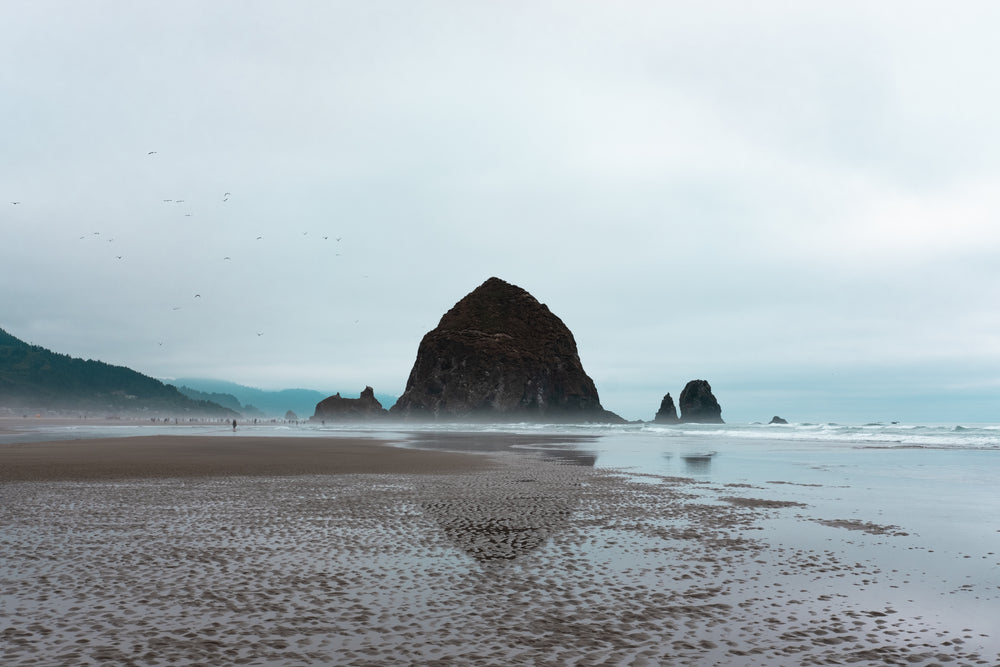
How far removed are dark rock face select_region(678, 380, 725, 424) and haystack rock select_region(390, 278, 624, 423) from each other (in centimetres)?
2433

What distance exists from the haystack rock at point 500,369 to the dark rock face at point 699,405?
24.3 metres

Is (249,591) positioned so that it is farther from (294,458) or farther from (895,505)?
(294,458)

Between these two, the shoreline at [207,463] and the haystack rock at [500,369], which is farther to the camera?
the haystack rock at [500,369]

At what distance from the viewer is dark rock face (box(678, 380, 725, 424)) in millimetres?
185625

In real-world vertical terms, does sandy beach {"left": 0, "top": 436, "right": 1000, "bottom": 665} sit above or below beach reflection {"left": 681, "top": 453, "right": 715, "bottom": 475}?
above

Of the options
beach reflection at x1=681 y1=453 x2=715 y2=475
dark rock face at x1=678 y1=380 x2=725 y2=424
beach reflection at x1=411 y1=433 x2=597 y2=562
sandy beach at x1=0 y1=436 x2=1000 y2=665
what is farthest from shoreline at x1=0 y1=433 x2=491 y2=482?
dark rock face at x1=678 y1=380 x2=725 y2=424

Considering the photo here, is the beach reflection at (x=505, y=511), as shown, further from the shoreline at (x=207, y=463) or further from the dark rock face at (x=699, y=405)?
the dark rock face at (x=699, y=405)

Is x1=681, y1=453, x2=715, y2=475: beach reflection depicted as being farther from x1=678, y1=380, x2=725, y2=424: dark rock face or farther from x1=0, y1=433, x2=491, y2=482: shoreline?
x1=678, y1=380, x2=725, y2=424: dark rock face

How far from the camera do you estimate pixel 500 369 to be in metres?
169

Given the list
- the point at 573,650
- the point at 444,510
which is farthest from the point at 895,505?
the point at 573,650

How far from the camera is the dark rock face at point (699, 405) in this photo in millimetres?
185625

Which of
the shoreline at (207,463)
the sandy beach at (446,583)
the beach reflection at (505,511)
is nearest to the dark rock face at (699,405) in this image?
the shoreline at (207,463)

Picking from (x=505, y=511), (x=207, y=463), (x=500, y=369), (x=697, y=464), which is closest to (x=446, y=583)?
(x=505, y=511)

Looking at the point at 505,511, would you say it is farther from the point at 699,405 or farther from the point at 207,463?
the point at 699,405
